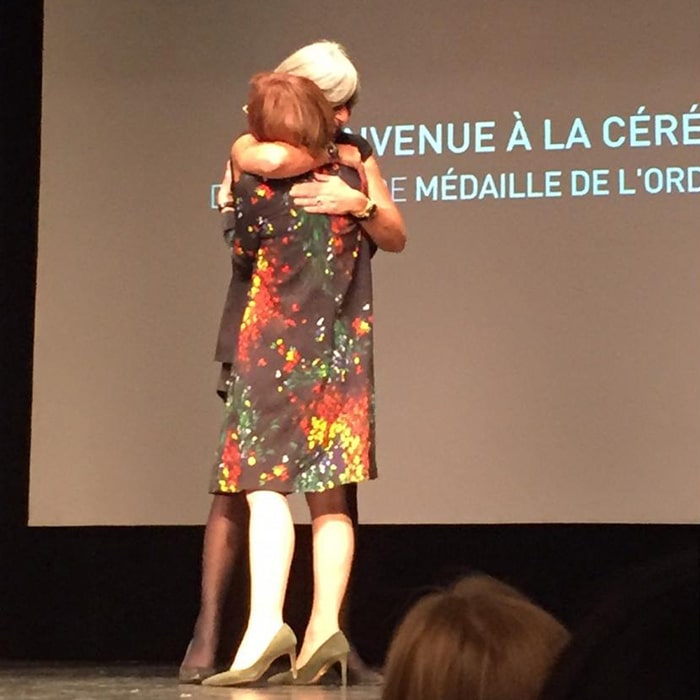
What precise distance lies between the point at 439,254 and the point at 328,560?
1397 millimetres

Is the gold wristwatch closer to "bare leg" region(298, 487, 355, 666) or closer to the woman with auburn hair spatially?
the woman with auburn hair

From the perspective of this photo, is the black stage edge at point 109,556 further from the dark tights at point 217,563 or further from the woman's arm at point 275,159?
the woman's arm at point 275,159

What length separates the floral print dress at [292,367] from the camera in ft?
7.60

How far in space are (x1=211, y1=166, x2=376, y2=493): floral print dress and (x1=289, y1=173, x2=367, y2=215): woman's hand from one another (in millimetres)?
14

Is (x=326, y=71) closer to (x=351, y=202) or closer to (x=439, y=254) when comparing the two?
(x=351, y=202)

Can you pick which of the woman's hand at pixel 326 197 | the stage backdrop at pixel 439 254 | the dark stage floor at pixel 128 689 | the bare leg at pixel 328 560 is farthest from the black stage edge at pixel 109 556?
the woman's hand at pixel 326 197

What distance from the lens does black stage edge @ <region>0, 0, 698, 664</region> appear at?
3562mm

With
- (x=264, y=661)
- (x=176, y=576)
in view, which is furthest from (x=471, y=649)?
(x=176, y=576)

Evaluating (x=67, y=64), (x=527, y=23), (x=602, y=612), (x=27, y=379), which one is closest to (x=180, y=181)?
(x=67, y=64)

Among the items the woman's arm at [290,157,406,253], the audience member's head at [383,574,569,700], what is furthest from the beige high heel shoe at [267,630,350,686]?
the audience member's head at [383,574,569,700]

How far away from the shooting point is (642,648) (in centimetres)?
46

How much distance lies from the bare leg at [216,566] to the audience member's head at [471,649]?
1.90 metres

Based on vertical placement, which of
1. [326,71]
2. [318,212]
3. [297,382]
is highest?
[326,71]

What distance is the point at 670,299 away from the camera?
3.44m
